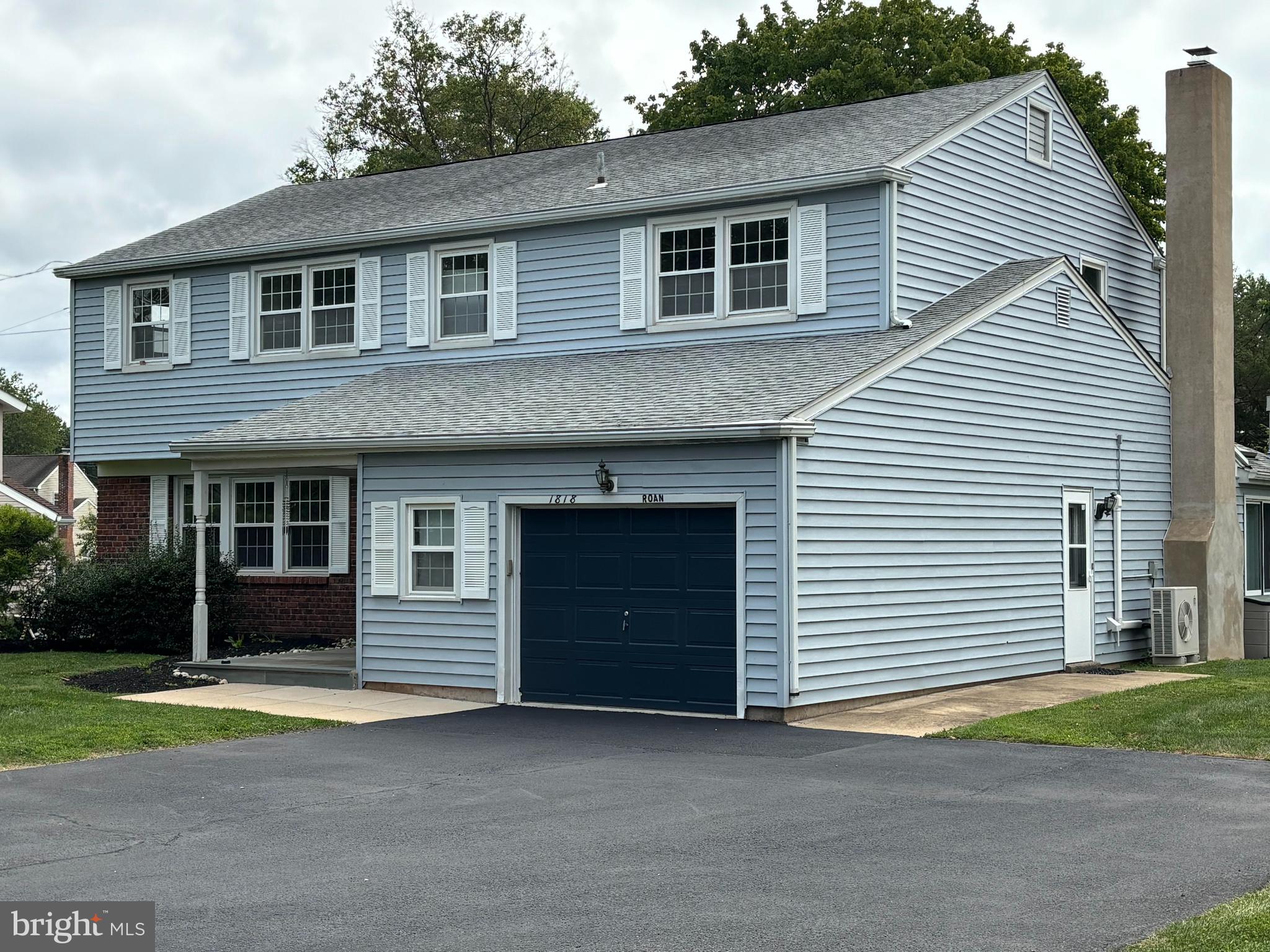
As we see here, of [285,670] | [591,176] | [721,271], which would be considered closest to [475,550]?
[285,670]

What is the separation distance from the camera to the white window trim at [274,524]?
872 inches

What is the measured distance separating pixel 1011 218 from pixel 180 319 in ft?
42.2

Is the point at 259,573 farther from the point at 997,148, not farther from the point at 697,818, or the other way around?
the point at 697,818

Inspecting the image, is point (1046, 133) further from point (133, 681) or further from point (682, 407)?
point (133, 681)

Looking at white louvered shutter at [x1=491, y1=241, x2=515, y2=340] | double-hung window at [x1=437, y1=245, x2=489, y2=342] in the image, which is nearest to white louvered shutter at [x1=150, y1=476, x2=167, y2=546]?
double-hung window at [x1=437, y1=245, x2=489, y2=342]

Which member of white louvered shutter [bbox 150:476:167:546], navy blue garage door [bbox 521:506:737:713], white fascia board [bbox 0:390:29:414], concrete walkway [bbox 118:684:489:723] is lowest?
concrete walkway [bbox 118:684:489:723]

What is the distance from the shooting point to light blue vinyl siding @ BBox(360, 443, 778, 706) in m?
14.5

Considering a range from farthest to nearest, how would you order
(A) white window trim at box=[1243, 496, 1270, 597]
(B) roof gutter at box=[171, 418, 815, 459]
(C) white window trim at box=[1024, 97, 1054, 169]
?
(A) white window trim at box=[1243, 496, 1270, 597]
(C) white window trim at box=[1024, 97, 1054, 169]
(B) roof gutter at box=[171, 418, 815, 459]

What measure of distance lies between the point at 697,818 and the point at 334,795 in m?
2.74

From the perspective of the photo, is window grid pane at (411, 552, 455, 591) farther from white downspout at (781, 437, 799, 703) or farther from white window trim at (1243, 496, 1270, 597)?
white window trim at (1243, 496, 1270, 597)

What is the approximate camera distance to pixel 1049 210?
21391mm

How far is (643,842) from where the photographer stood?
28.7ft

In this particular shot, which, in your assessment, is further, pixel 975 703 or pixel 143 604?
pixel 143 604

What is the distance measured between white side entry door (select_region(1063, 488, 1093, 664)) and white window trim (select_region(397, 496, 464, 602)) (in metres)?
8.13
